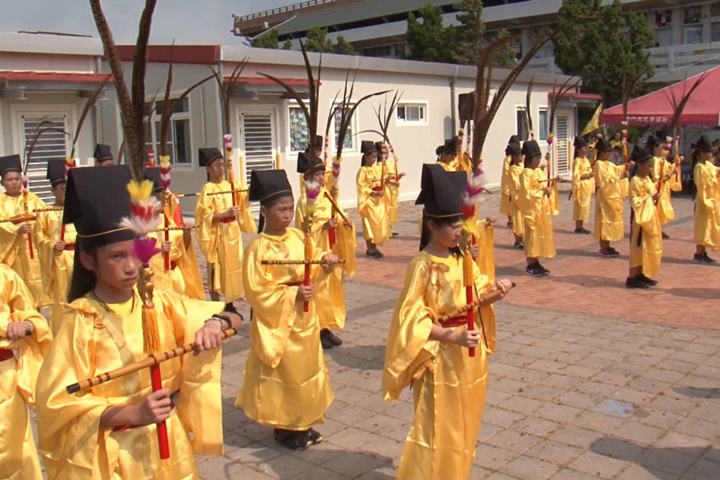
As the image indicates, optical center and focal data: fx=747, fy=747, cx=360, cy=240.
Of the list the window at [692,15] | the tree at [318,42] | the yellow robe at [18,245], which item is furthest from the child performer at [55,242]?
the window at [692,15]

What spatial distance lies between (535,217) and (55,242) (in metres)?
6.64

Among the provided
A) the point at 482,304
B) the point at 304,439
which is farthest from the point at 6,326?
the point at 482,304

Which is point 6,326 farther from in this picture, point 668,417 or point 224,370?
point 668,417

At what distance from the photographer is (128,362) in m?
2.89

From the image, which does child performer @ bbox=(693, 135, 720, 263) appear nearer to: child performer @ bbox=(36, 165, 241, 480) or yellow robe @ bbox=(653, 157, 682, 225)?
yellow robe @ bbox=(653, 157, 682, 225)

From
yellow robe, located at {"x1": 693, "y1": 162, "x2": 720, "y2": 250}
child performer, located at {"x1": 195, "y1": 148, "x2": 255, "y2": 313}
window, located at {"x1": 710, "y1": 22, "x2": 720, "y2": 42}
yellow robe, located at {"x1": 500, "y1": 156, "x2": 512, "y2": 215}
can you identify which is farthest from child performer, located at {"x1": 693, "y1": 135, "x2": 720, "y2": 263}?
window, located at {"x1": 710, "y1": 22, "x2": 720, "y2": 42}

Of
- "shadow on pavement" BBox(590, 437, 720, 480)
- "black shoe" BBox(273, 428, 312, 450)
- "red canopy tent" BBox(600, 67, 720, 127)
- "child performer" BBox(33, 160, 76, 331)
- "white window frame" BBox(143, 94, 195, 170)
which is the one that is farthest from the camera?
"red canopy tent" BBox(600, 67, 720, 127)

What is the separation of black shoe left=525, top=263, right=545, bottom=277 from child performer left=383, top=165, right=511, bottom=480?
7203 millimetres

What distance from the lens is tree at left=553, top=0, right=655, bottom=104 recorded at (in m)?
28.2

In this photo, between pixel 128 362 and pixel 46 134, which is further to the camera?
pixel 46 134

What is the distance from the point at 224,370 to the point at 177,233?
1581 mm

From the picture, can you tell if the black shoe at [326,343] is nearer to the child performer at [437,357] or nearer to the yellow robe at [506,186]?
the child performer at [437,357]

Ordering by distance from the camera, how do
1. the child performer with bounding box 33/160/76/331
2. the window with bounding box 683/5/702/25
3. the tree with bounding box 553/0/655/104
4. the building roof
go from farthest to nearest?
the building roof
the window with bounding box 683/5/702/25
the tree with bounding box 553/0/655/104
the child performer with bounding box 33/160/76/331

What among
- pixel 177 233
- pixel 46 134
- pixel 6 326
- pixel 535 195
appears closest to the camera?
pixel 6 326
